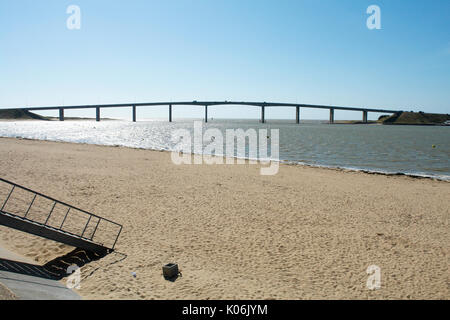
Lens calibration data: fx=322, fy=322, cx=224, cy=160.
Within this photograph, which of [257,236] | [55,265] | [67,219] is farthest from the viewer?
[67,219]

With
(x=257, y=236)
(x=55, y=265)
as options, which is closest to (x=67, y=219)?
(x=55, y=265)

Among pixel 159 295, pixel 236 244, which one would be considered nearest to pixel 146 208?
pixel 236 244

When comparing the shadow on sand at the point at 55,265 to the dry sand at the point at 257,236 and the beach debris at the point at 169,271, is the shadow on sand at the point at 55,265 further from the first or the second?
the beach debris at the point at 169,271

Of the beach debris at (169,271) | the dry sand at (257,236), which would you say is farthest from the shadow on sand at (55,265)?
the beach debris at (169,271)

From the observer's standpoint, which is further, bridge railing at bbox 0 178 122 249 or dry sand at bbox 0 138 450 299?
bridge railing at bbox 0 178 122 249

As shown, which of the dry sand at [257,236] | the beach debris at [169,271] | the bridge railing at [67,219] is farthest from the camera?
the bridge railing at [67,219]

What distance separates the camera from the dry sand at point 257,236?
621cm

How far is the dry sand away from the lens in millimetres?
6207

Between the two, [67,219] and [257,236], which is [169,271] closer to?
[257,236]

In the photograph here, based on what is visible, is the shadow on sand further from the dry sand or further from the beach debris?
the beach debris

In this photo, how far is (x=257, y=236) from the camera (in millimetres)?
8992

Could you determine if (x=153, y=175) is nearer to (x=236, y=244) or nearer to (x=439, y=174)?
(x=236, y=244)

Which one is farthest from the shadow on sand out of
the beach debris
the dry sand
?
the beach debris
